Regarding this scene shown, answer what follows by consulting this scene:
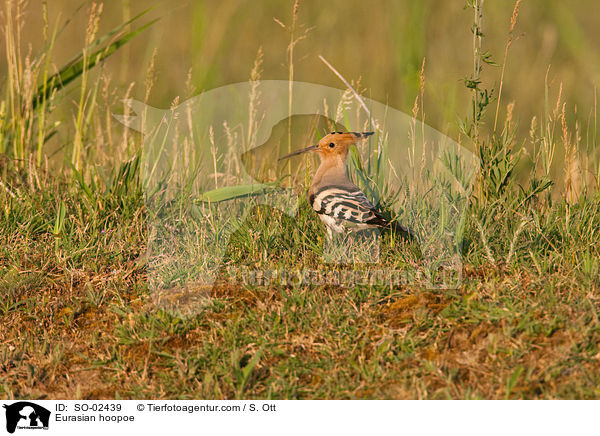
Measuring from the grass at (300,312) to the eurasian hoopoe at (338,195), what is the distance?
274mm

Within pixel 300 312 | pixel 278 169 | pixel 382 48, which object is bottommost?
pixel 300 312

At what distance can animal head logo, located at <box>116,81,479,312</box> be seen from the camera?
4.27 metres

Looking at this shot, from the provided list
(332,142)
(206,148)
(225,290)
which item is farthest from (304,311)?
(206,148)

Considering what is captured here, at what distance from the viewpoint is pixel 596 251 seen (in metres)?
4.16

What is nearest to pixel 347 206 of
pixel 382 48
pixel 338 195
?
pixel 338 195

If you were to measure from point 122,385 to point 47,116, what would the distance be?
10.00 ft

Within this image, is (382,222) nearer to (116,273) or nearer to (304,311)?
(304,311)

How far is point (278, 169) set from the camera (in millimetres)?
5379

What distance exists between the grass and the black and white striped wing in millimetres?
318

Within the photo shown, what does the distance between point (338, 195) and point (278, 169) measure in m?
1.41
